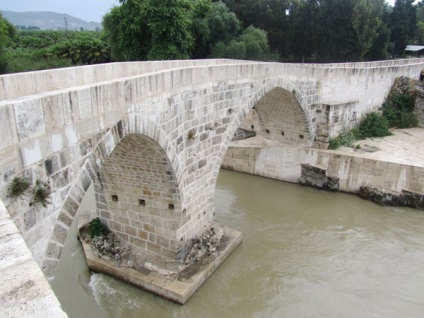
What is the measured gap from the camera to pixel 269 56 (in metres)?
23.5

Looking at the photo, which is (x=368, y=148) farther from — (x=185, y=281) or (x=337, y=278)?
(x=185, y=281)

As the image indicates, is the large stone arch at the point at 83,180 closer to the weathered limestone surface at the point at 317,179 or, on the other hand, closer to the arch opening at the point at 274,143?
the arch opening at the point at 274,143

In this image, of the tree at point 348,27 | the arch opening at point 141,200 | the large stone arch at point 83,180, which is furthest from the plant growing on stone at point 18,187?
the tree at point 348,27

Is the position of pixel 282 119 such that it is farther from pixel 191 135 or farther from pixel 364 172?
pixel 191 135

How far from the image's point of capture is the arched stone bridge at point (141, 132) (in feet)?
10.7

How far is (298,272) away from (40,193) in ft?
19.8

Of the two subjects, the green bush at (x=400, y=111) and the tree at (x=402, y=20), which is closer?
the green bush at (x=400, y=111)

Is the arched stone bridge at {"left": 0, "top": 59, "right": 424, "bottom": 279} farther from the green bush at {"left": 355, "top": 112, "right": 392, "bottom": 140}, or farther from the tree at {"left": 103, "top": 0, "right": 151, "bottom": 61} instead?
the tree at {"left": 103, "top": 0, "right": 151, "bottom": 61}

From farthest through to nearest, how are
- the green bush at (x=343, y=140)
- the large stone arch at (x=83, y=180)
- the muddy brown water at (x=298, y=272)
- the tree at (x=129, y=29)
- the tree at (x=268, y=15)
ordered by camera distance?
the tree at (x=268, y=15)
the tree at (x=129, y=29)
the green bush at (x=343, y=140)
the muddy brown water at (x=298, y=272)
the large stone arch at (x=83, y=180)

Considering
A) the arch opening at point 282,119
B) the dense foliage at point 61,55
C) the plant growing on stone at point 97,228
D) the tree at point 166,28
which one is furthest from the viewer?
the dense foliage at point 61,55

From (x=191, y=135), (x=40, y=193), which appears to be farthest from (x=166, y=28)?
(x=40, y=193)

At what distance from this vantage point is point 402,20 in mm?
28516

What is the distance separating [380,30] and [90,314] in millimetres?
26135

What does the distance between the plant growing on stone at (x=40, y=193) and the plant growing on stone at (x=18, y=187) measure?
129 mm
